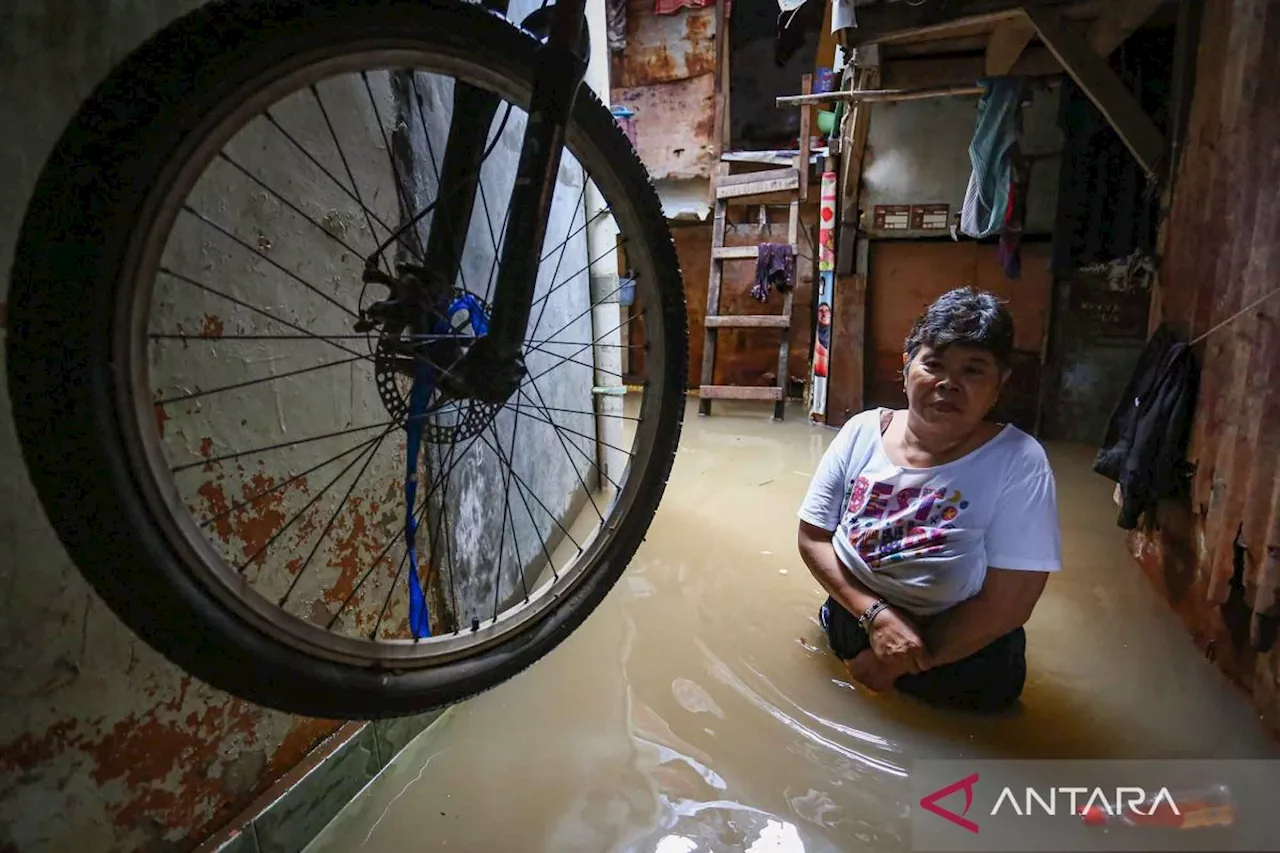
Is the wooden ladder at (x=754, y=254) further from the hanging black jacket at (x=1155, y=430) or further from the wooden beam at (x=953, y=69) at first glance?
the hanging black jacket at (x=1155, y=430)

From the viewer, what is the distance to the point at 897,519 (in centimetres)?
137

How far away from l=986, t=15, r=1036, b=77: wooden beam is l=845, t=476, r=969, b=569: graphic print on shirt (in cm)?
226

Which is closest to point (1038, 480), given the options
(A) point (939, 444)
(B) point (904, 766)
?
(A) point (939, 444)

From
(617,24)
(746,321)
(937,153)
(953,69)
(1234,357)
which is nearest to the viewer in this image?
(1234,357)

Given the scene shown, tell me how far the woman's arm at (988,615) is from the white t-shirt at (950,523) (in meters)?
0.02

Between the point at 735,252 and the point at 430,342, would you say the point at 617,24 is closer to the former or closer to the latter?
the point at 735,252

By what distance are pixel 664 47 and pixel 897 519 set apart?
532cm

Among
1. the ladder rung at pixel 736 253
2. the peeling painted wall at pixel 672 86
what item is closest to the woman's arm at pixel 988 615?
the ladder rung at pixel 736 253

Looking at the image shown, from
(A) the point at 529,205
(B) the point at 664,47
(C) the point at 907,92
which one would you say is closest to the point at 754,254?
(C) the point at 907,92

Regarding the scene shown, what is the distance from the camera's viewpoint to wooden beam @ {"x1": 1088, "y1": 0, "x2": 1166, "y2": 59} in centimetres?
238

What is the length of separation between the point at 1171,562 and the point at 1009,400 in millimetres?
2384

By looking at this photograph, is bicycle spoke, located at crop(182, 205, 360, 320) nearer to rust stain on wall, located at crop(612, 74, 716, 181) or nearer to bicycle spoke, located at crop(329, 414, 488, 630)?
bicycle spoke, located at crop(329, 414, 488, 630)

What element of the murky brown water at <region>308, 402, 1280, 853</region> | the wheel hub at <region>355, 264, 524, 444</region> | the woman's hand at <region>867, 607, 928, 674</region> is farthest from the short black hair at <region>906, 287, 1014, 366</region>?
the wheel hub at <region>355, 264, 524, 444</region>

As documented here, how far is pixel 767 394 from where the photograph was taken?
4527 millimetres
